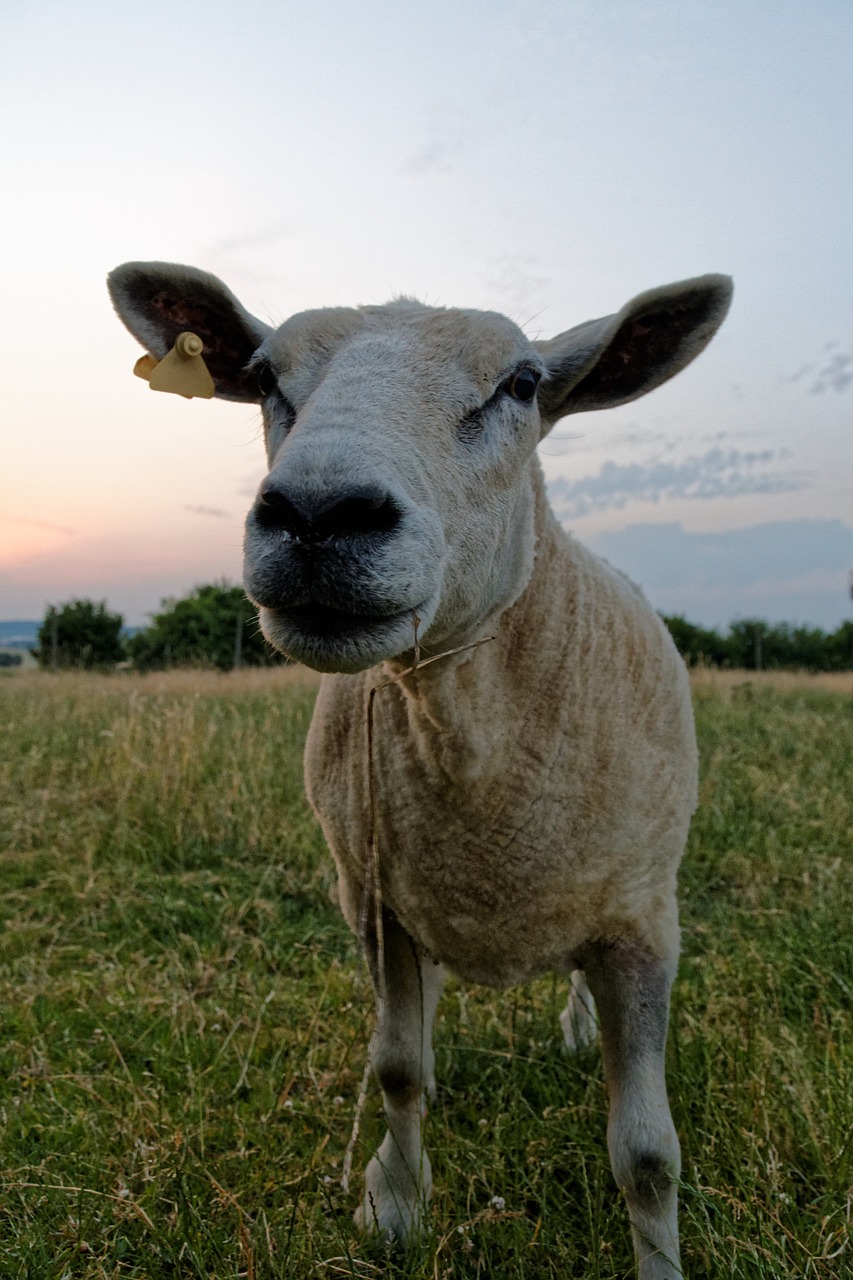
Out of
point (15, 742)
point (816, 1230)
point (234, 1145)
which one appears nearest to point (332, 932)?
point (234, 1145)

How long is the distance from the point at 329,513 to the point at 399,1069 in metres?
1.84

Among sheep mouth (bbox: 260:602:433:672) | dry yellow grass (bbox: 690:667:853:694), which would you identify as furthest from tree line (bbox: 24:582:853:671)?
sheep mouth (bbox: 260:602:433:672)

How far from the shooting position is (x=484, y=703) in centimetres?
234

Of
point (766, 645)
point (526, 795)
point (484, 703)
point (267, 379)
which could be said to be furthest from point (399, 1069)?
point (766, 645)

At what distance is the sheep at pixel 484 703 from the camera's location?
78.8 inches

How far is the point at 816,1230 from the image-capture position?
2189 millimetres

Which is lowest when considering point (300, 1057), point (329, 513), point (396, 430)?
point (300, 1057)

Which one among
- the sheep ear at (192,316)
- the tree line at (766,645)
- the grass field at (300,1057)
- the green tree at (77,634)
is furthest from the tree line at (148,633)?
the sheep ear at (192,316)

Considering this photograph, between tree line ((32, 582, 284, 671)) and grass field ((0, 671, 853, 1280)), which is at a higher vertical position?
tree line ((32, 582, 284, 671))

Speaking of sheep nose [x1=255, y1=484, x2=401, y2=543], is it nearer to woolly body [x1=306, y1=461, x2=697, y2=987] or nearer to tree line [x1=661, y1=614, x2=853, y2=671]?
woolly body [x1=306, y1=461, x2=697, y2=987]

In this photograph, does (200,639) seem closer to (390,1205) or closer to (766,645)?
(766,645)

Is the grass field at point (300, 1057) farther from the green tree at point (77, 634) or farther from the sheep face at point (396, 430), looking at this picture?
the green tree at point (77, 634)

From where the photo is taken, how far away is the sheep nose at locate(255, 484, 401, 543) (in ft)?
5.21

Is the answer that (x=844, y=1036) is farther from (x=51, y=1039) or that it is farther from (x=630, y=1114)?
(x=51, y=1039)
